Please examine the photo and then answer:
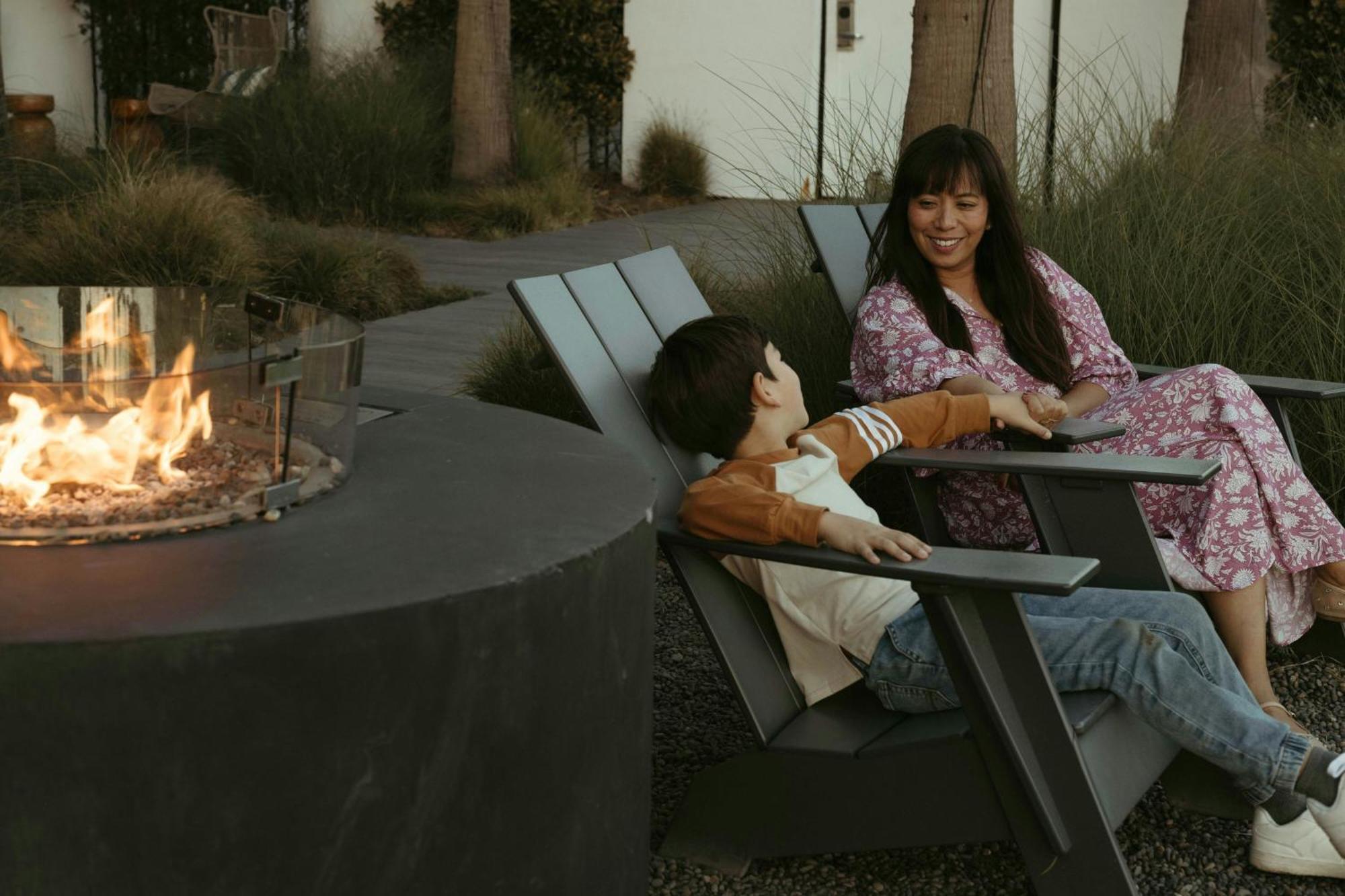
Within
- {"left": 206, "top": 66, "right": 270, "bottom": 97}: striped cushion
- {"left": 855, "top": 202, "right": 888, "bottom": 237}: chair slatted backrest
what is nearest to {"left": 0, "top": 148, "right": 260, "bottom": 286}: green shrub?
{"left": 855, "top": 202, "right": 888, "bottom": 237}: chair slatted backrest

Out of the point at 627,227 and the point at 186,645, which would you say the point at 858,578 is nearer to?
the point at 186,645

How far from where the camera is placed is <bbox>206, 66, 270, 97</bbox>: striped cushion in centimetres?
1102

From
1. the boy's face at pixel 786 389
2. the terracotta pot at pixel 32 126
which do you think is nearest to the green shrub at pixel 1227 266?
the boy's face at pixel 786 389

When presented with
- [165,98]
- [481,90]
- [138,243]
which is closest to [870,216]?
[138,243]

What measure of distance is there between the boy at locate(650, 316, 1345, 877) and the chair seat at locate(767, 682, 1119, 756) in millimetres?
25

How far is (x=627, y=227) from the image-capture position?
1073 centimetres

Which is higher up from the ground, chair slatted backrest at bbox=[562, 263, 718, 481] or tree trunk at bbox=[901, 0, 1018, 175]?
tree trunk at bbox=[901, 0, 1018, 175]

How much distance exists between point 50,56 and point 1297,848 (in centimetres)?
1430

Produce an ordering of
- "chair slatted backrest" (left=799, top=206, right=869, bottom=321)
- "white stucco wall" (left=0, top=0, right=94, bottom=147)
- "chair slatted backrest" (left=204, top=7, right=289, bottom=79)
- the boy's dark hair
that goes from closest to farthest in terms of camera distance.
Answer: the boy's dark hair, "chair slatted backrest" (left=799, top=206, right=869, bottom=321), "chair slatted backrest" (left=204, top=7, right=289, bottom=79), "white stucco wall" (left=0, top=0, right=94, bottom=147)

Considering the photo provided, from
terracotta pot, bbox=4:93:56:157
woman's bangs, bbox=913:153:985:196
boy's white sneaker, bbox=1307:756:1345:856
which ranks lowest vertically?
boy's white sneaker, bbox=1307:756:1345:856

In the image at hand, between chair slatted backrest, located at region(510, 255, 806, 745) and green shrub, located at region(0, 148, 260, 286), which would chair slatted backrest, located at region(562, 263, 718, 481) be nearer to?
chair slatted backrest, located at region(510, 255, 806, 745)

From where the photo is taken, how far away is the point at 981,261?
348 centimetres

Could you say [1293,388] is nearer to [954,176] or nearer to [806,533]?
[954,176]

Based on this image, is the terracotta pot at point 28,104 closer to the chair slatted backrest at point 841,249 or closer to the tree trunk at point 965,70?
the tree trunk at point 965,70
